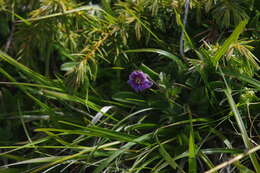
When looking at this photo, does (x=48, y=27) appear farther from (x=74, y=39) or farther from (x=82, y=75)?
(x=82, y=75)

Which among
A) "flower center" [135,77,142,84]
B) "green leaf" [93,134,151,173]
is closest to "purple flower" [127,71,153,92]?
"flower center" [135,77,142,84]

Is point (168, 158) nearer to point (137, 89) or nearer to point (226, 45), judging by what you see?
point (137, 89)

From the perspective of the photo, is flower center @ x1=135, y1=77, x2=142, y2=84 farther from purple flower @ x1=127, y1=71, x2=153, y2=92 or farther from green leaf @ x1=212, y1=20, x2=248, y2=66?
A: green leaf @ x1=212, y1=20, x2=248, y2=66

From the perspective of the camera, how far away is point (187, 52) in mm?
1636

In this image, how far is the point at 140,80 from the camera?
4.83ft

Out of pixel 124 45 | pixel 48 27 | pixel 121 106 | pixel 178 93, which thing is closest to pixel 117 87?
pixel 121 106

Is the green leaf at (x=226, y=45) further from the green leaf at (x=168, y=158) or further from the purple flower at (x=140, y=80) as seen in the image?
the green leaf at (x=168, y=158)

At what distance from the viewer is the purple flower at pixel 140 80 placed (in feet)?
4.80

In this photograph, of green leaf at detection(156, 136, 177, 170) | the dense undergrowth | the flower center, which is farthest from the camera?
the flower center

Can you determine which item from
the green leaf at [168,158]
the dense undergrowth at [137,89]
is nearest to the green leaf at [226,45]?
the dense undergrowth at [137,89]

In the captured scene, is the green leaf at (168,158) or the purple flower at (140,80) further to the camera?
the purple flower at (140,80)

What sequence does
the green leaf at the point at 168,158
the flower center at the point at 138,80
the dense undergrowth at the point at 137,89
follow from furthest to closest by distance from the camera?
the flower center at the point at 138,80
the dense undergrowth at the point at 137,89
the green leaf at the point at 168,158

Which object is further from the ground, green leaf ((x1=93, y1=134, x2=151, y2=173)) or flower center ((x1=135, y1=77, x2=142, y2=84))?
flower center ((x1=135, y1=77, x2=142, y2=84))

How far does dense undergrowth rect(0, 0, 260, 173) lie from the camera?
1.37 meters
